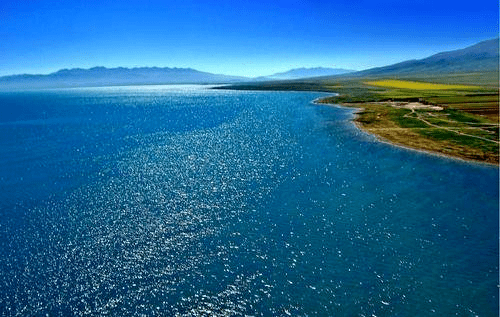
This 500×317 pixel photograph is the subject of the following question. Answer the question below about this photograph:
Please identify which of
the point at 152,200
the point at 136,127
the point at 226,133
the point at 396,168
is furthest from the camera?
the point at 136,127

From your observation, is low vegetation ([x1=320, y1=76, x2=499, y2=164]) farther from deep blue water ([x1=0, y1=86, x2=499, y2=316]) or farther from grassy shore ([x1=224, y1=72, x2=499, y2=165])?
deep blue water ([x1=0, y1=86, x2=499, y2=316])

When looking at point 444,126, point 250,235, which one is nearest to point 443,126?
point 444,126

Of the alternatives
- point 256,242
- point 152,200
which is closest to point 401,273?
point 256,242

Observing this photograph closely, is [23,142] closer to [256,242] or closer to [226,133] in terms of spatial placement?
[226,133]

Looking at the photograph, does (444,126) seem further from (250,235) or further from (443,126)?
(250,235)

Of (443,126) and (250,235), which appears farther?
(443,126)

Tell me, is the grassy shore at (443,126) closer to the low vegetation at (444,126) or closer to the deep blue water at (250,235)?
the low vegetation at (444,126)

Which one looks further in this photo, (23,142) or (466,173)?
(23,142)

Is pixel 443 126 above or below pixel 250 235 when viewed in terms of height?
above
